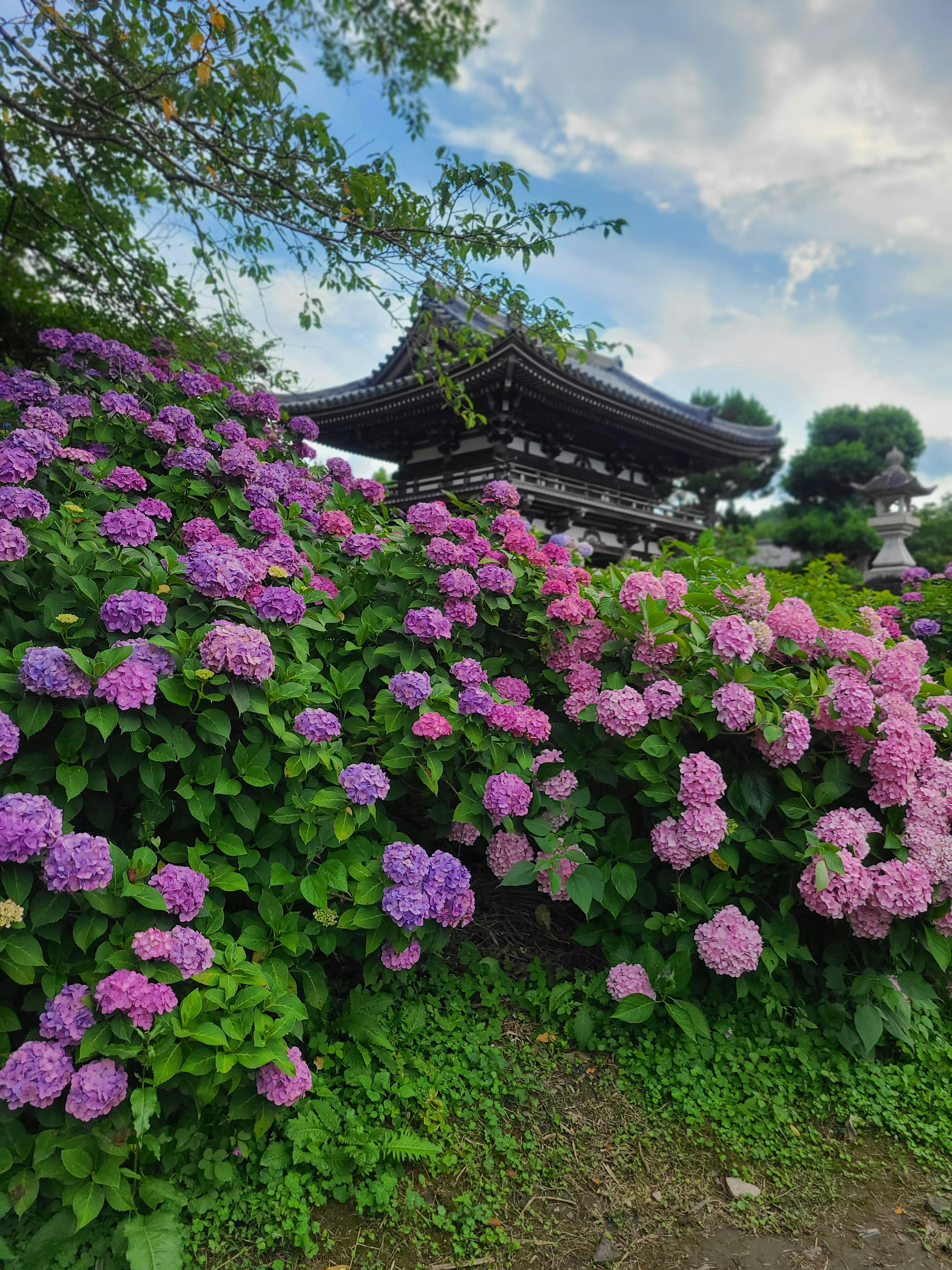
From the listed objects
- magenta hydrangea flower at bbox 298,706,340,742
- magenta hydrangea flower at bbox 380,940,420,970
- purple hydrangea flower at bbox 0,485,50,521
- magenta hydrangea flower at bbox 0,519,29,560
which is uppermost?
purple hydrangea flower at bbox 0,485,50,521

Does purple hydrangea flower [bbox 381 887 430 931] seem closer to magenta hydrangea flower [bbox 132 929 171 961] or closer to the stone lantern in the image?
magenta hydrangea flower [bbox 132 929 171 961]

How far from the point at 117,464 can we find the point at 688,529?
48.7ft

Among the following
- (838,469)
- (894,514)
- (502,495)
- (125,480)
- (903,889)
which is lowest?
(903,889)

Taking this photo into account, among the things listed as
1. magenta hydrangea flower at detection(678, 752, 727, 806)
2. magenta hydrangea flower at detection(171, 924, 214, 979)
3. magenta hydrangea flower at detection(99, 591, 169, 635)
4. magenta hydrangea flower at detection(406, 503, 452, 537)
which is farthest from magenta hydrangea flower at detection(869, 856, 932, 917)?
magenta hydrangea flower at detection(99, 591, 169, 635)

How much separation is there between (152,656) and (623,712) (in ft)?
5.02

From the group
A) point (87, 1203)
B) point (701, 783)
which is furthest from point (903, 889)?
point (87, 1203)

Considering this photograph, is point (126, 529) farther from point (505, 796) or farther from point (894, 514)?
point (894, 514)

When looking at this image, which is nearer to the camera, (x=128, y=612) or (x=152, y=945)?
(x=152, y=945)

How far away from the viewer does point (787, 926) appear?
8.43 feet

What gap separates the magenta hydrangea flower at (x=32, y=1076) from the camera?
5.19 feet

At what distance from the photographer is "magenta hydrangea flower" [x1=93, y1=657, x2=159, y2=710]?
1805 millimetres

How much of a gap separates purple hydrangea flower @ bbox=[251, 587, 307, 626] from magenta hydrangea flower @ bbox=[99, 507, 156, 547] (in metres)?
0.48

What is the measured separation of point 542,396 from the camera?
40.7 ft

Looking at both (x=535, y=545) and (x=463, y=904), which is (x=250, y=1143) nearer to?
(x=463, y=904)
